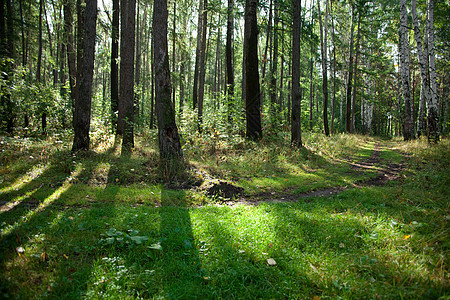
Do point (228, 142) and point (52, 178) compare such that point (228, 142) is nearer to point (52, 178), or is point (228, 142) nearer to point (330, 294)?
point (52, 178)

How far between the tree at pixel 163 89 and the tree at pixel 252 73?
555 cm

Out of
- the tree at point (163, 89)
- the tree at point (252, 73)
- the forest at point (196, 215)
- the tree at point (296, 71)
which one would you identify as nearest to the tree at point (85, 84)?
the forest at point (196, 215)

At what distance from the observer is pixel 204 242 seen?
3447mm

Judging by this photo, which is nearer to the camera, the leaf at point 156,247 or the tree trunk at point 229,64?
the leaf at point 156,247

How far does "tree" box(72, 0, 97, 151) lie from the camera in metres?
Result: 7.88

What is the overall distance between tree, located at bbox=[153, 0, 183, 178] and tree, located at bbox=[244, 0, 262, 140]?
219 inches

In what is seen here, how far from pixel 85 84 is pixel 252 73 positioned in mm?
7776

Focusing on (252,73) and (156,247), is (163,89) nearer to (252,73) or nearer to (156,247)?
(156,247)

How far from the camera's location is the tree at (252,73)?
12.2 meters

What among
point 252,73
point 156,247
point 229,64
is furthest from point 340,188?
point 229,64

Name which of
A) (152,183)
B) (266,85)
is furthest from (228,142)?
(266,85)

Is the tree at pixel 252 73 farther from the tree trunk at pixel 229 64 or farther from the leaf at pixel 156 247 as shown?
the leaf at pixel 156 247

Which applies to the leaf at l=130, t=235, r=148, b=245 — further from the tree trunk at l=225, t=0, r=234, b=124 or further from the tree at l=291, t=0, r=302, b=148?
the tree trunk at l=225, t=0, r=234, b=124

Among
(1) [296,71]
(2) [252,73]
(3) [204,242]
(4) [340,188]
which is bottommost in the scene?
(3) [204,242]
